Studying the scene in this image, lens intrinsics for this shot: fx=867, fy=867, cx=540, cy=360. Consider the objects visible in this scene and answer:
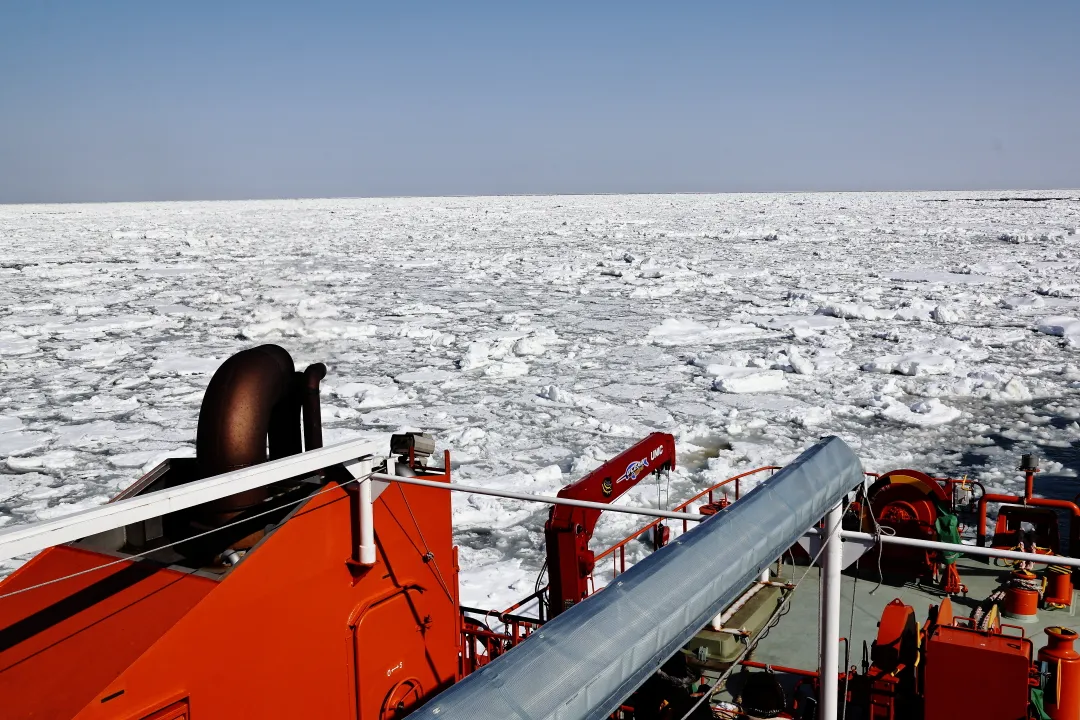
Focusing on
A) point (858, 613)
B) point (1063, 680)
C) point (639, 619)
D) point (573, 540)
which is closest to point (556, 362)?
point (858, 613)

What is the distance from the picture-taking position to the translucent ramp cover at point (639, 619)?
5.34 feet

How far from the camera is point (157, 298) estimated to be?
2302 cm

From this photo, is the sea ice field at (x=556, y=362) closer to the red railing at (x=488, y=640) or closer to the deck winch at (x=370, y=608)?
the red railing at (x=488, y=640)

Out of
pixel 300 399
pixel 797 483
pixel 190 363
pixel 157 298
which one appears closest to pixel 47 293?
pixel 157 298

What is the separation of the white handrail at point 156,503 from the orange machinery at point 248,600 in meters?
0.17

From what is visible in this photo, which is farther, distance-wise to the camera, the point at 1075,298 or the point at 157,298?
the point at 157,298

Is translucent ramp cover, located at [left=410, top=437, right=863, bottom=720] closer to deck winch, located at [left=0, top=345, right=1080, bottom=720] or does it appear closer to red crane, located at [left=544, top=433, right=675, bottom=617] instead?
deck winch, located at [left=0, top=345, right=1080, bottom=720]

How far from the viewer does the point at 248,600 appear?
313 centimetres

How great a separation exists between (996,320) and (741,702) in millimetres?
17043

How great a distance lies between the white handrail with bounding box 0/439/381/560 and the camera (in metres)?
2.49

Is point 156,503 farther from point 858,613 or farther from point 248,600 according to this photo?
point 858,613

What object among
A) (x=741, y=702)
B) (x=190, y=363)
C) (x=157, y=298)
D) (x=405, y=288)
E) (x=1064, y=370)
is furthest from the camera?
(x=405, y=288)

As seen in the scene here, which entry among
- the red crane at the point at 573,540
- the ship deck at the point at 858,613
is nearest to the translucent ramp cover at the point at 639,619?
the red crane at the point at 573,540

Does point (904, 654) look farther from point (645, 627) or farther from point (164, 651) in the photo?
point (164, 651)
